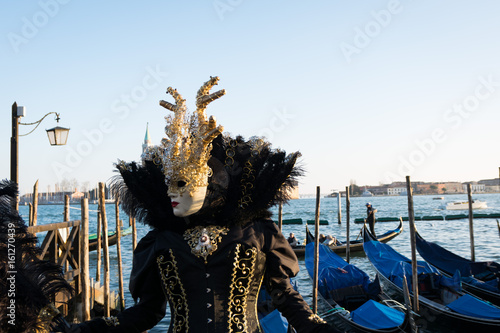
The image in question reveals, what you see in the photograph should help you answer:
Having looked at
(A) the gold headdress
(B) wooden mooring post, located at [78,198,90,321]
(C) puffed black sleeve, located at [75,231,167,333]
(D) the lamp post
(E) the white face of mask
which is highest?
(D) the lamp post

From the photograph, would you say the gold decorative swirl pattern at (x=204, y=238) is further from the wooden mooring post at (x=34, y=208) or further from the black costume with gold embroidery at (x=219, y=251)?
the wooden mooring post at (x=34, y=208)

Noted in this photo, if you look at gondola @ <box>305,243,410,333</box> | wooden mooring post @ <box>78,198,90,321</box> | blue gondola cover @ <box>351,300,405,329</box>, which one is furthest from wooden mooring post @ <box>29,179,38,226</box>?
blue gondola cover @ <box>351,300,405,329</box>

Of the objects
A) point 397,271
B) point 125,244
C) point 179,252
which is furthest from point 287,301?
point 125,244

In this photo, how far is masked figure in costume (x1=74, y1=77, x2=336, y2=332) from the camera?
5.68 ft

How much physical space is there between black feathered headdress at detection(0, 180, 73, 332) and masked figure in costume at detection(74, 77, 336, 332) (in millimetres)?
337

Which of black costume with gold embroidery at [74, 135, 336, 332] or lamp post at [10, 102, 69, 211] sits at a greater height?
lamp post at [10, 102, 69, 211]

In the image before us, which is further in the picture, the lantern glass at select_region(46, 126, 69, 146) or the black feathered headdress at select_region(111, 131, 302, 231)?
the lantern glass at select_region(46, 126, 69, 146)

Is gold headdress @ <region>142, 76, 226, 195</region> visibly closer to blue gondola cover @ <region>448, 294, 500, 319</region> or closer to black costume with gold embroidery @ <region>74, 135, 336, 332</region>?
black costume with gold embroidery @ <region>74, 135, 336, 332</region>

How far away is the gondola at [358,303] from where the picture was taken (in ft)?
21.5

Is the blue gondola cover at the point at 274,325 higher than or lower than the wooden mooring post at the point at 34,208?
lower

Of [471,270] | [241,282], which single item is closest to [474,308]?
[471,270]

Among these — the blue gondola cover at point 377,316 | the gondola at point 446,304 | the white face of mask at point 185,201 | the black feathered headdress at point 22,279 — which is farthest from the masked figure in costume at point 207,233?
the gondola at point 446,304

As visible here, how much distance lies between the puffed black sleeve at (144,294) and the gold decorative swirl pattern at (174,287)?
7 cm

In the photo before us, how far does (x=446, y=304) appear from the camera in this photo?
7930mm
